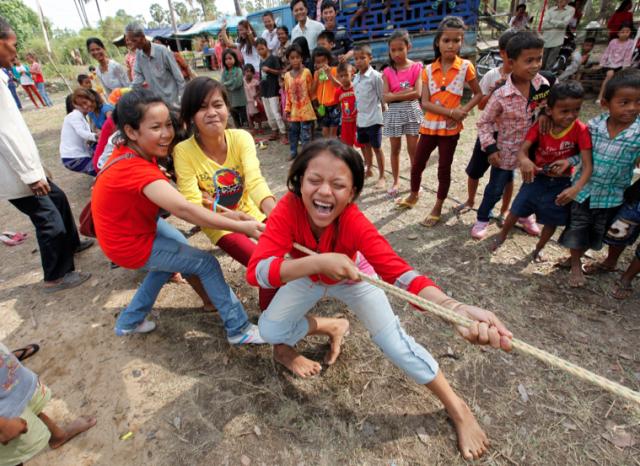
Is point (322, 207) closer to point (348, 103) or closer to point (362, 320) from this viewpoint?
point (362, 320)

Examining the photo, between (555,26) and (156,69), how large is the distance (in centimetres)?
870

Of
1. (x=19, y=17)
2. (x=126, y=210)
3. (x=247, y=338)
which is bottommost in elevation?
(x=247, y=338)

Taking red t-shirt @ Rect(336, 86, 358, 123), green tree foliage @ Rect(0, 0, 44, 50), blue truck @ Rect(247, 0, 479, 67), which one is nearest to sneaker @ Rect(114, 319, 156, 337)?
red t-shirt @ Rect(336, 86, 358, 123)

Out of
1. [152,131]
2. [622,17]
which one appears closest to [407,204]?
[152,131]

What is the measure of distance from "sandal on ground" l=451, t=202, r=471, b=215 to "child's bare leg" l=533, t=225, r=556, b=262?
93 centimetres

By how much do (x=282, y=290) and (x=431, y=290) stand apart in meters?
0.87

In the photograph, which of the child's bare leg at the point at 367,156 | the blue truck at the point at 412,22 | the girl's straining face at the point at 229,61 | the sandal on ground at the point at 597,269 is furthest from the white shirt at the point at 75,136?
the blue truck at the point at 412,22

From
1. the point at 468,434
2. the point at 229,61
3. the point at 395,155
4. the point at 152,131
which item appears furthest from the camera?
the point at 229,61

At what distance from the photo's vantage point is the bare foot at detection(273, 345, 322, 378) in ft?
7.17

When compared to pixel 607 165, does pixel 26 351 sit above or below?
below

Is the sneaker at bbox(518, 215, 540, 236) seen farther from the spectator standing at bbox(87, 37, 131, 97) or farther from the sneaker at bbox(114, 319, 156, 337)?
the spectator standing at bbox(87, 37, 131, 97)

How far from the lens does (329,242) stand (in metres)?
1.84

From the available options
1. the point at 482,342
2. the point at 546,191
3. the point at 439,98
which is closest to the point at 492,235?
the point at 546,191

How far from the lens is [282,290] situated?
203cm
